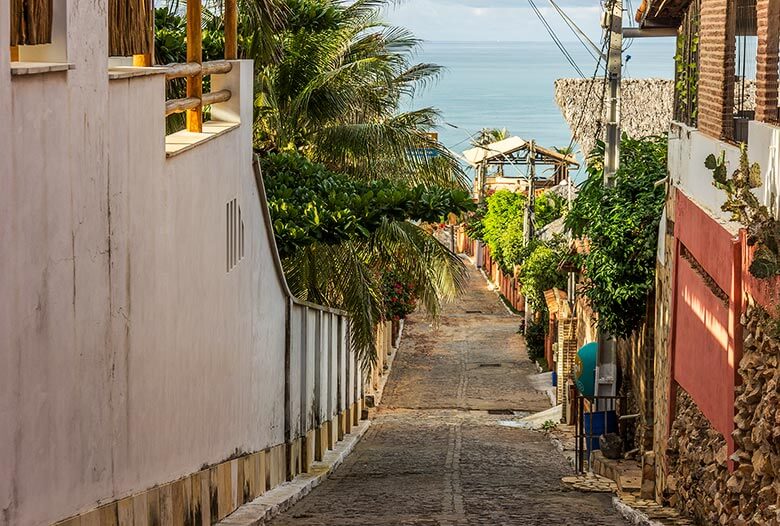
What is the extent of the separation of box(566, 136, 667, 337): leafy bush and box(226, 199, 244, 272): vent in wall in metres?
5.33

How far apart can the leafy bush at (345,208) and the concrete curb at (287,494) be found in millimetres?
3332

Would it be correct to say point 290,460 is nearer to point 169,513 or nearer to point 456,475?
point 456,475

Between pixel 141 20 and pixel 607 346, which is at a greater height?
pixel 141 20

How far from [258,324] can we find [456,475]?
4.37 m

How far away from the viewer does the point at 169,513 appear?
9492 mm

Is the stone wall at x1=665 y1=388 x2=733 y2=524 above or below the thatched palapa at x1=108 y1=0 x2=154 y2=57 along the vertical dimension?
below

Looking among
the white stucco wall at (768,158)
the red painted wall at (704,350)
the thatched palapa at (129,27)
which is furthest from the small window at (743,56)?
the thatched palapa at (129,27)

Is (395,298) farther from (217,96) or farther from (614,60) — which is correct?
(217,96)

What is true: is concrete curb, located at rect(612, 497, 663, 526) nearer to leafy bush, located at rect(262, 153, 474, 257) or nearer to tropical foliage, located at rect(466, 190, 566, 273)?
leafy bush, located at rect(262, 153, 474, 257)

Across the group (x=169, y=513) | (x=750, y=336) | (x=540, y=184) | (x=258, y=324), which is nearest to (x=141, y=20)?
(x=169, y=513)

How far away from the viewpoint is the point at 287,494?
15062 millimetres

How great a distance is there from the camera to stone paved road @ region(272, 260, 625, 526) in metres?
13.2

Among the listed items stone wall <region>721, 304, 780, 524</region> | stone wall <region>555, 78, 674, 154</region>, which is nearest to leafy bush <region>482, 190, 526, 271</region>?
stone wall <region>555, 78, 674, 154</region>

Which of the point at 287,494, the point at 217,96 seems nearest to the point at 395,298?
the point at 287,494
